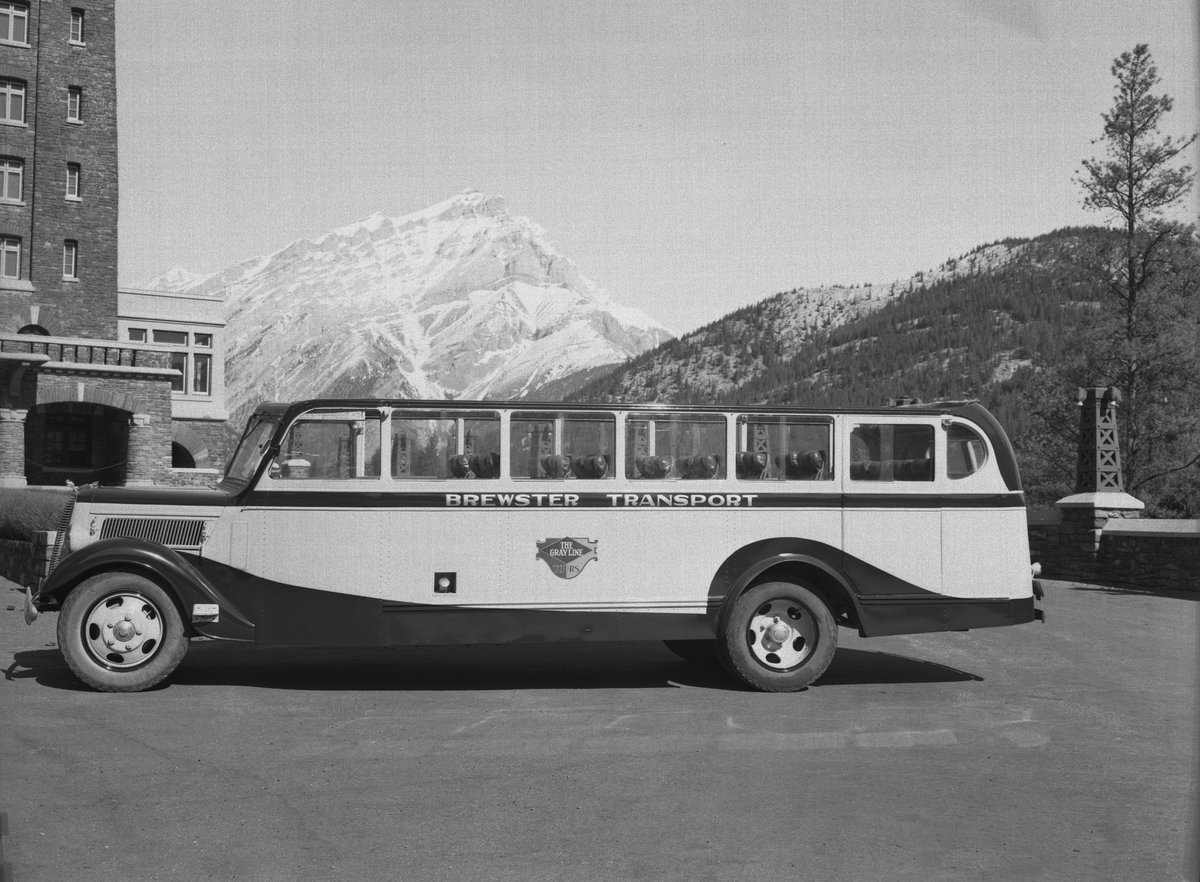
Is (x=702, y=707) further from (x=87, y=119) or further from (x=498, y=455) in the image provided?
(x=87, y=119)

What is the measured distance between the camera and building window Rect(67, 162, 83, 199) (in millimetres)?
45531

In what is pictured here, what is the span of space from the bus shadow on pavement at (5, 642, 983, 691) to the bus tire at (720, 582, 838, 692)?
322mm

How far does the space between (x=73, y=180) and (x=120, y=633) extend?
41507mm

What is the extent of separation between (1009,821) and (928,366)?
517 feet

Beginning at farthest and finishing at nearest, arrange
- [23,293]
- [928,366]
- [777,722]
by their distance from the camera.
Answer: [928,366], [23,293], [777,722]

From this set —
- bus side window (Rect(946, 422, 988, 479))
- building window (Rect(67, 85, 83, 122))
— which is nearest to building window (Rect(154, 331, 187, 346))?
building window (Rect(67, 85, 83, 122))

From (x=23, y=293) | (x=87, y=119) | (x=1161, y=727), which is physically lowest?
(x=1161, y=727)

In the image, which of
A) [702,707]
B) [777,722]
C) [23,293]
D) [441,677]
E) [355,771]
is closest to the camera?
[355,771]

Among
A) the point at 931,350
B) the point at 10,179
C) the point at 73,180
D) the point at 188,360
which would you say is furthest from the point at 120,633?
the point at 931,350

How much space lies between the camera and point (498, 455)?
394 inches

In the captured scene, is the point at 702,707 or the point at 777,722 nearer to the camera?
the point at 777,722

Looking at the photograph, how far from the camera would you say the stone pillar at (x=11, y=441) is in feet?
120

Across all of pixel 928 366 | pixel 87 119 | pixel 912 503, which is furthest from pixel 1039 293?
pixel 912 503

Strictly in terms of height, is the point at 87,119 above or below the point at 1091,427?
above
